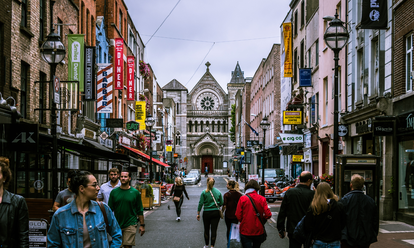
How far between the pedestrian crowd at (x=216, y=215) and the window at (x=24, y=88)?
803cm

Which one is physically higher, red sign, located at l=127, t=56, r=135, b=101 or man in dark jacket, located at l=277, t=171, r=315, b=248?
red sign, located at l=127, t=56, r=135, b=101

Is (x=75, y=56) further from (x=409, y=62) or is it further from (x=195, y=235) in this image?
(x=409, y=62)

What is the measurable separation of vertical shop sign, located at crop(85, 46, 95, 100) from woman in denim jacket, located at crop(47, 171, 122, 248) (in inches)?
702

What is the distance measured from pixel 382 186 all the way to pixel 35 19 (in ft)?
42.9

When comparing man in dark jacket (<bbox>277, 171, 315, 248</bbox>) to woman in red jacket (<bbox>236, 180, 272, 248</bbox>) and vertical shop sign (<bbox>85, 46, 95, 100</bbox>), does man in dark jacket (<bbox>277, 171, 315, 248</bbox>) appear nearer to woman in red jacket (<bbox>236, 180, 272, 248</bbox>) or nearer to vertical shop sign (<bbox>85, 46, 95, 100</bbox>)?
woman in red jacket (<bbox>236, 180, 272, 248</bbox>)

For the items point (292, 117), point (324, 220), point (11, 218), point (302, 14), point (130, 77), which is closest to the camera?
point (11, 218)

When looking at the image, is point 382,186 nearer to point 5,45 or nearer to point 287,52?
point 5,45

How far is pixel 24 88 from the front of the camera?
56.9ft

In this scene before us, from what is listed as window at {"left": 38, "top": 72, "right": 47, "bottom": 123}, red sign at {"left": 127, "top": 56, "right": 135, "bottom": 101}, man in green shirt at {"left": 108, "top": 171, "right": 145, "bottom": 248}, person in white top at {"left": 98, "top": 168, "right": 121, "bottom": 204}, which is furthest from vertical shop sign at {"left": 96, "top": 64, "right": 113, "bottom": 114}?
man in green shirt at {"left": 108, "top": 171, "right": 145, "bottom": 248}

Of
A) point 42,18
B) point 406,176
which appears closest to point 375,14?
point 406,176

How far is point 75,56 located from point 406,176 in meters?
14.0

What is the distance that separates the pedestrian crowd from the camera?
189 inches

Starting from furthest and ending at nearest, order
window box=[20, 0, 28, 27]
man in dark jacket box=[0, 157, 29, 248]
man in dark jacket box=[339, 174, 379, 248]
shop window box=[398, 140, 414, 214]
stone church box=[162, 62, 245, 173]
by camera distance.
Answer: stone church box=[162, 62, 245, 173], window box=[20, 0, 28, 27], shop window box=[398, 140, 414, 214], man in dark jacket box=[339, 174, 379, 248], man in dark jacket box=[0, 157, 29, 248]

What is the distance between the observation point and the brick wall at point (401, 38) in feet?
49.9
